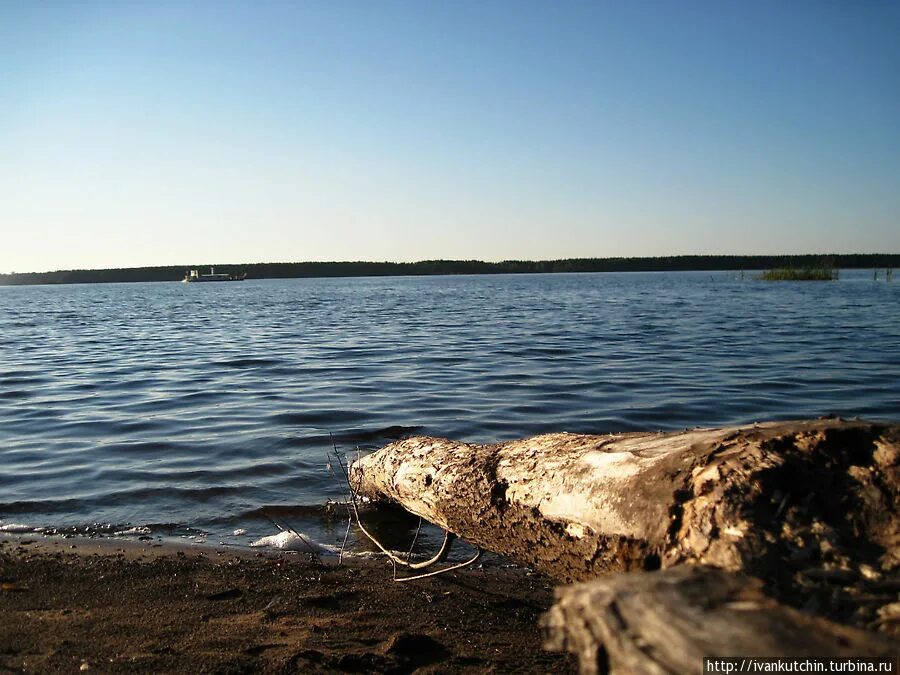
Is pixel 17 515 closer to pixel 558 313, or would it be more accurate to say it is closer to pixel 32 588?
pixel 32 588

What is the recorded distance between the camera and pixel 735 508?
2.60 meters

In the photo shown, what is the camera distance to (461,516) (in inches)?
166

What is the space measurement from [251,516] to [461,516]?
242 centimetres

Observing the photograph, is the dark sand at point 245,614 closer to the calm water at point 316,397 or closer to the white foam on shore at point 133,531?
the white foam on shore at point 133,531

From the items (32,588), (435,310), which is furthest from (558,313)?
(32,588)

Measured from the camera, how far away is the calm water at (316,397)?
629 cm

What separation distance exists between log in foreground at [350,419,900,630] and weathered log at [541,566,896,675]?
502 millimetres

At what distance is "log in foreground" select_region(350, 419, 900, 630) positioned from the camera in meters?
2.37

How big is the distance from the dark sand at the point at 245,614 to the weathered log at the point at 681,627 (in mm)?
1635

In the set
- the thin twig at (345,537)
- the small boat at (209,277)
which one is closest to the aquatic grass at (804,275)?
the thin twig at (345,537)

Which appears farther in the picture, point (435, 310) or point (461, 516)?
point (435, 310)

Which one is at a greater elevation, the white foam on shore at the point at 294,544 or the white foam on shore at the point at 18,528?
the white foam on shore at the point at 18,528

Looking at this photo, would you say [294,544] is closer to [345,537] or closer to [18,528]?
[345,537]

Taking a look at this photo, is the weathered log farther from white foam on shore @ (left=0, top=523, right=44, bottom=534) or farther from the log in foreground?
white foam on shore @ (left=0, top=523, right=44, bottom=534)
